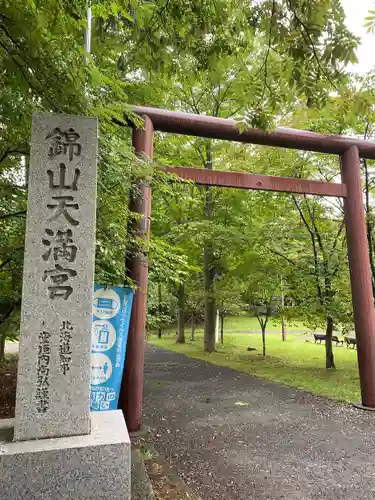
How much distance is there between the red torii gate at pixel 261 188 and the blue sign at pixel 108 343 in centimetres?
41

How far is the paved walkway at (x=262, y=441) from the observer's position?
3.97 m

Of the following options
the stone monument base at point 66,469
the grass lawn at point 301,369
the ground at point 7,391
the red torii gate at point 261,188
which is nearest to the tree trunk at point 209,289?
the grass lawn at point 301,369

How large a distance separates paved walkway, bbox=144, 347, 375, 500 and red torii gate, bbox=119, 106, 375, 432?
876mm

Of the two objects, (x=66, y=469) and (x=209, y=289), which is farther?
(x=209, y=289)

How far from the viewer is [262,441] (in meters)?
5.30

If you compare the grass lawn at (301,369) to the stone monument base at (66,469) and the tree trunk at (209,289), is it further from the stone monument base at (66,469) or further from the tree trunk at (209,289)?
the stone monument base at (66,469)

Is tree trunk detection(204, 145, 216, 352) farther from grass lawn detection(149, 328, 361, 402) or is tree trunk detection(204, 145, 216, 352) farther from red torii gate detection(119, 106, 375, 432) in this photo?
red torii gate detection(119, 106, 375, 432)

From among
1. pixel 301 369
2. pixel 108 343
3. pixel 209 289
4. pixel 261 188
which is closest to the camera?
pixel 108 343

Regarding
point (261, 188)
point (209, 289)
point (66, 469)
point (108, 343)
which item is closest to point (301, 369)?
point (209, 289)

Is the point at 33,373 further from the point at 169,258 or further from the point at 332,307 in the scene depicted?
the point at 332,307

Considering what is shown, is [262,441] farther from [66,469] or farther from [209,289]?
[209,289]

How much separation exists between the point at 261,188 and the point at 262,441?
13.7 ft

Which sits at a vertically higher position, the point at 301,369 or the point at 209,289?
the point at 209,289

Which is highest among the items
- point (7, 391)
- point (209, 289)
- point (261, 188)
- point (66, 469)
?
point (261, 188)
